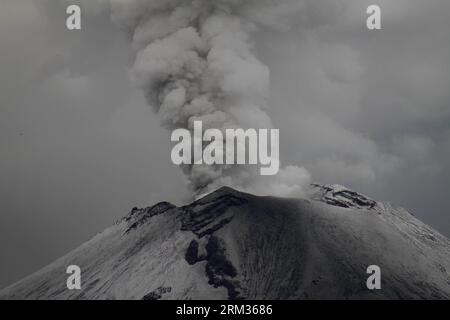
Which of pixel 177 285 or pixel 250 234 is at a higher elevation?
pixel 250 234

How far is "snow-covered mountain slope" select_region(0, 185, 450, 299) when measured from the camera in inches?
4476

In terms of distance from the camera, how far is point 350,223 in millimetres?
137625

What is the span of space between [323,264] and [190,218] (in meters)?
28.5

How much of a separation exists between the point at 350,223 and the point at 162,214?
38899 millimetres

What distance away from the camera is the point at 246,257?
122 metres

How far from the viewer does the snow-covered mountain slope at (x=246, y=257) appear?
4476 inches
